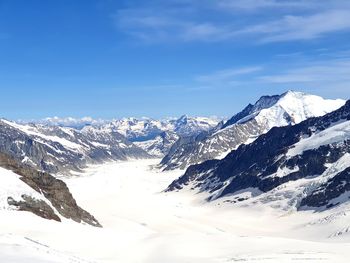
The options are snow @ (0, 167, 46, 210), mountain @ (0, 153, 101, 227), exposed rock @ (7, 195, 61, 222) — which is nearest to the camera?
snow @ (0, 167, 46, 210)

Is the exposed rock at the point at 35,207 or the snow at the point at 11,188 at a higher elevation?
the snow at the point at 11,188

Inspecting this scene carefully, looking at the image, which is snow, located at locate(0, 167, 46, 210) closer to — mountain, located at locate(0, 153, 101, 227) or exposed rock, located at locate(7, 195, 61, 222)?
mountain, located at locate(0, 153, 101, 227)

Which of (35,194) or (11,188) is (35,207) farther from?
(11,188)

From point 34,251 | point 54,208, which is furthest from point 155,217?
point 34,251

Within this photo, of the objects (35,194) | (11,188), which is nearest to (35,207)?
(35,194)

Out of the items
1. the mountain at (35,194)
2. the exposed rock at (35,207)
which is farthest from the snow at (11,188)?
the exposed rock at (35,207)

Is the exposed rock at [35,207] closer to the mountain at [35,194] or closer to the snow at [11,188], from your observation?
the mountain at [35,194]

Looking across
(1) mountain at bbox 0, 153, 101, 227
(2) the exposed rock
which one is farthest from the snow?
(2) the exposed rock

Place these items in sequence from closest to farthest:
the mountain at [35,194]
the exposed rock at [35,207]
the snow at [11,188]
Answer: the snow at [11,188]
the exposed rock at [35,207]
the mountain at [35,194]

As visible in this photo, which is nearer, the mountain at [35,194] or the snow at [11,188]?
the snow at [11,188]
